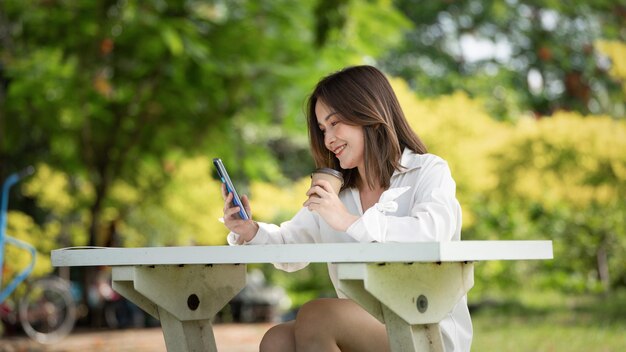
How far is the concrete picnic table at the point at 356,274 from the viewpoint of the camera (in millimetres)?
1812

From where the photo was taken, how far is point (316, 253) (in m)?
1.84

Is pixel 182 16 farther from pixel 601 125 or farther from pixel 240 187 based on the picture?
pixel 240 187

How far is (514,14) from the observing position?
19.9 m

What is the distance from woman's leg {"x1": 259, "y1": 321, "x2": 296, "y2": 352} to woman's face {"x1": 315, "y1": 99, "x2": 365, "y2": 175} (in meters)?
0.44

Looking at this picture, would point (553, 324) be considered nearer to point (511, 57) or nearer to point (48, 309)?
point (48, 309)

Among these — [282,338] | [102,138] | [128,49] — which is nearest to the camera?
[282,338]

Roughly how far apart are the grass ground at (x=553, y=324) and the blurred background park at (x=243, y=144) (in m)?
0.03

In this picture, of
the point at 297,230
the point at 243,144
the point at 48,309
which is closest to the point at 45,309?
the point at 48,309

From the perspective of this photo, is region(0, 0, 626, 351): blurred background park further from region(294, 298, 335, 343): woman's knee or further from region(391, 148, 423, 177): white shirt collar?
region(294, 298, 335, 343): woman's knee

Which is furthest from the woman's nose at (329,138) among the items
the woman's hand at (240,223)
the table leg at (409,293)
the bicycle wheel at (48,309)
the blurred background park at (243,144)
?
the bicycle wheel at (48,309)

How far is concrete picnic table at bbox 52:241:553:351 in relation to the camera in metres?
1.81

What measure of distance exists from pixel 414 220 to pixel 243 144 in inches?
315

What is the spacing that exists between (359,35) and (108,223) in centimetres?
449

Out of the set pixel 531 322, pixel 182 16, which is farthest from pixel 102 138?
pixel 531 322
